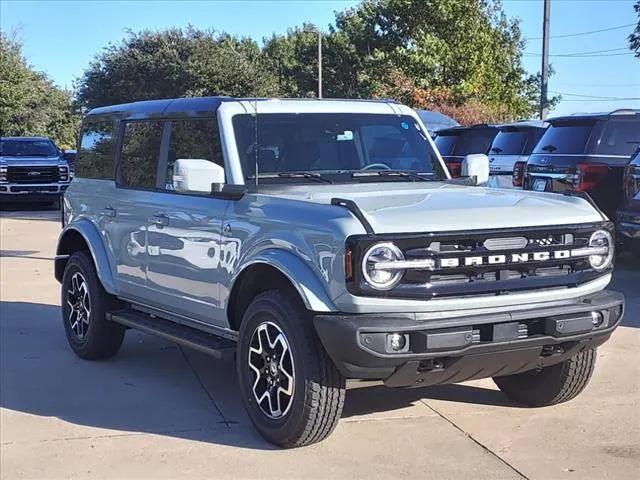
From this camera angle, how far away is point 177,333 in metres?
5.66

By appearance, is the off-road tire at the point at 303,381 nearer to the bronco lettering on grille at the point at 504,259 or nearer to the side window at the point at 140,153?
the bronco lettering on grille at the point at 504,259

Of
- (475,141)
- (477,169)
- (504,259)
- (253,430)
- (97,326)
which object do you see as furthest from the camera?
(475,141)

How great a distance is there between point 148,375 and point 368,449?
2281 millimetres

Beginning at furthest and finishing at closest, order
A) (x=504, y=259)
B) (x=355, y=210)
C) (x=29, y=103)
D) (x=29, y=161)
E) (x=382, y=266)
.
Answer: (x=29, y=103) → (x=29, y=161) → (x=504, y=259) → (x=355, y=210) → (x=382, y=266)

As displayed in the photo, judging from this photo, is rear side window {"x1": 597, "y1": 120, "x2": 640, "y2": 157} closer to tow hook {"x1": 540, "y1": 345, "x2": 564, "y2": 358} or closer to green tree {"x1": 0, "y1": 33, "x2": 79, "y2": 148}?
tow hook {"x1": 540, "y1": 345, "x2": 564, "y2": 358}

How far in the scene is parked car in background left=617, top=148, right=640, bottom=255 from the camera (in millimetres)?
9039

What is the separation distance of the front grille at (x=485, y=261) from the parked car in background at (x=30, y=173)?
61.7 ft

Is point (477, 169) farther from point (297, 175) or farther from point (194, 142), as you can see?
point (194, 142)

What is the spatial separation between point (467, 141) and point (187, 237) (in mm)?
10242

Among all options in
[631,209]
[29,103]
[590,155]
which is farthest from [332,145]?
[29,103]

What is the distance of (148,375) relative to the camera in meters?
6.38

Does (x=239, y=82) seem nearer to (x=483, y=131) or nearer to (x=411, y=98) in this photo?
(x=411, y=98)

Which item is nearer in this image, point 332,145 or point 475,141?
point 332,145

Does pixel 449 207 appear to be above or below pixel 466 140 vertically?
below
